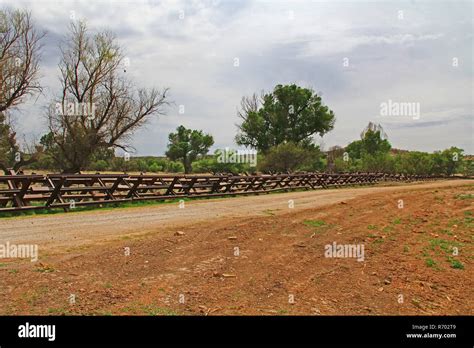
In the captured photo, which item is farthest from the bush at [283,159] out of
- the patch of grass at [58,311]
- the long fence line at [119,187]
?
the patch of grass at [58,311]

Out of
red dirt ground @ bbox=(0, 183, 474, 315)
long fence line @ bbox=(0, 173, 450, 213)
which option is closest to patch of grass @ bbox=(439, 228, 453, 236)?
red dirt ground @ bbox=(0, 183, 474, 315)

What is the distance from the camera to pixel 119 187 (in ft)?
54.6

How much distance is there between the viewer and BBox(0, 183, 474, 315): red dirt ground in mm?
4980

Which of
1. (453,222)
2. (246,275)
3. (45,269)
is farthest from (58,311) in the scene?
(453,222)

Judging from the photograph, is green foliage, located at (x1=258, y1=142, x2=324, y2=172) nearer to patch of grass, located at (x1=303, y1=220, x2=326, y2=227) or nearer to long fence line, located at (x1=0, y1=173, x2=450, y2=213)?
long fence line, located at (x1=0, y1=173, x2=450, y2=213)

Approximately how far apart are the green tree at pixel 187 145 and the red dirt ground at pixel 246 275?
6492cm

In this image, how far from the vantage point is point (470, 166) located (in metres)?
87.1

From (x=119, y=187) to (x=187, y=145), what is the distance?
58.9 m

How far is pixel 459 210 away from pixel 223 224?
906 cm

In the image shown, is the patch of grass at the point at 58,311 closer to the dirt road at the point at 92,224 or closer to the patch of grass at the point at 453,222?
the dirt road at the point at 92,224

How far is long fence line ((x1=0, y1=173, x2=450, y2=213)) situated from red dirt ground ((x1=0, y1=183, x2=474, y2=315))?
5.94m
